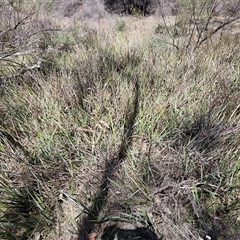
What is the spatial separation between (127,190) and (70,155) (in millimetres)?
535

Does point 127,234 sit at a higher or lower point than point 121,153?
lower

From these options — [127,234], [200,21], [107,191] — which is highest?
[200,21]

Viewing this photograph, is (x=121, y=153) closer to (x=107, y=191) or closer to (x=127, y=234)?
(x=107, y=191)

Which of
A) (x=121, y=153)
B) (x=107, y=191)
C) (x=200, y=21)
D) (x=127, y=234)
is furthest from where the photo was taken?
(x=200, y=21)

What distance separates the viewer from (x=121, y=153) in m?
1.62

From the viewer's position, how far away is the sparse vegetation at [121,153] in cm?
126

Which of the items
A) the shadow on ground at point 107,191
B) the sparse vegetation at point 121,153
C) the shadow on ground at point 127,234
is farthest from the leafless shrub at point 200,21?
the shadow on ground at point 127,234

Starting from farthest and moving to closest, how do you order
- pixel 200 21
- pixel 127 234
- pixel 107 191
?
pixel 200 21
pixel 107 191
pixel 127 234

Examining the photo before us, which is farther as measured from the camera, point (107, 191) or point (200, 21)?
point (200, 21)

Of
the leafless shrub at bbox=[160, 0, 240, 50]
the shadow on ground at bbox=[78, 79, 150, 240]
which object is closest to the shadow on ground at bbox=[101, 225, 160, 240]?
the shadow on ground at bbox=[78, 79, 150, 240]

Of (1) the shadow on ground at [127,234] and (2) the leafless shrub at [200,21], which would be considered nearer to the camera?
(1) the shadow on ground at [127,234]

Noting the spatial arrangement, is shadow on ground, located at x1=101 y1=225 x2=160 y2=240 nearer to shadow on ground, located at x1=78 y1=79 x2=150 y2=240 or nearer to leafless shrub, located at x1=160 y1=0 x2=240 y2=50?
shadow on ground, located at x1=78 y1=79 x2=150 y2=240

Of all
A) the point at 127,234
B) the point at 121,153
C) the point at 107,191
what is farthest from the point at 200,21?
the point at 127,234

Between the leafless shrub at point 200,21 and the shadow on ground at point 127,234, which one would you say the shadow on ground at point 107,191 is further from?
the leafless shrub at point 200,21
